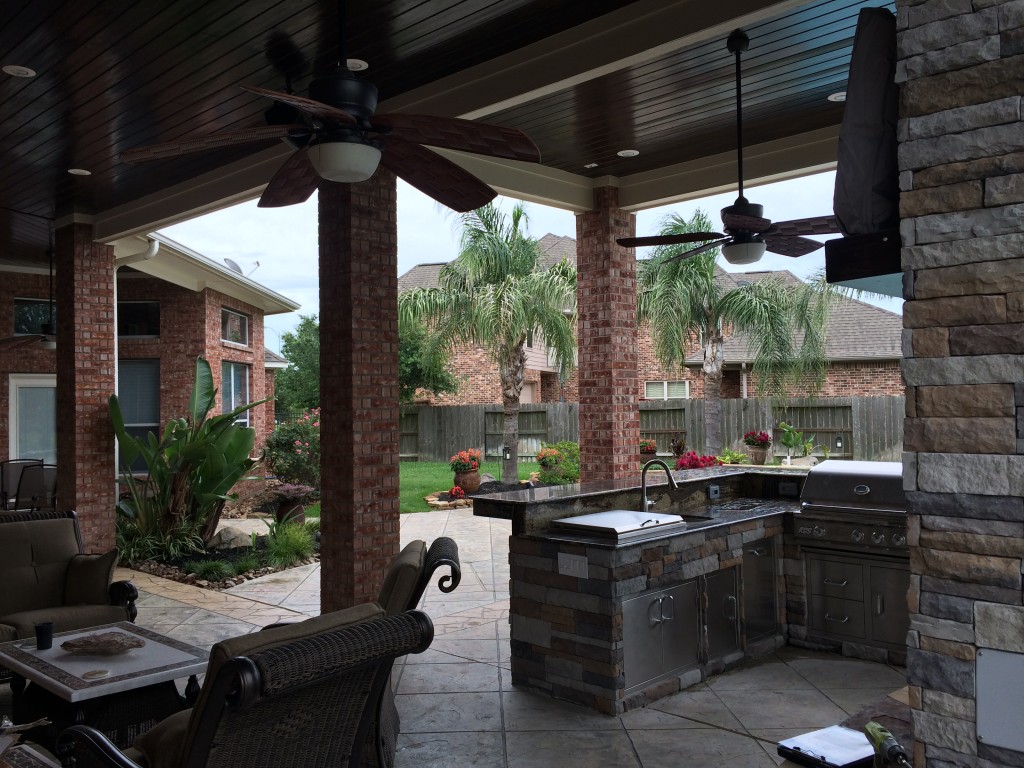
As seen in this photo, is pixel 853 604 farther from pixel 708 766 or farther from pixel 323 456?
pixel 323 456

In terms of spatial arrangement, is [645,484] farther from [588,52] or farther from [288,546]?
[288,546]

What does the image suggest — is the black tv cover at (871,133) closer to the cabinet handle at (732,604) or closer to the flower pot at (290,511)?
the cabinet handle at (732,604)

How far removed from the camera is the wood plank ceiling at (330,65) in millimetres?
4395

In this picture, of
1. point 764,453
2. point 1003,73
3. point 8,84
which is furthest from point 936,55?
point 764,453

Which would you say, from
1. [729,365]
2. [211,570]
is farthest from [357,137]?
[729,365]

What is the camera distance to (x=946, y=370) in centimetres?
159

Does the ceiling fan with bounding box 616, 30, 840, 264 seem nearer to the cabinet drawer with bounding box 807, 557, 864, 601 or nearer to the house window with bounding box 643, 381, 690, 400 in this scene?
the cabinet drawer with bounding box 807, 557, 864, 601

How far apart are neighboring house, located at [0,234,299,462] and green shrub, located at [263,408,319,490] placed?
1.21 m

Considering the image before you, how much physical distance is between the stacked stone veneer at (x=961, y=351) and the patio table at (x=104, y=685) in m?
3.10

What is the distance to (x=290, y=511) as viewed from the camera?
9836 millimetres

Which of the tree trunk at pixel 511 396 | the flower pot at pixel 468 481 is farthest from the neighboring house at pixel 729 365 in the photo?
the flower pot at pixel 468 481

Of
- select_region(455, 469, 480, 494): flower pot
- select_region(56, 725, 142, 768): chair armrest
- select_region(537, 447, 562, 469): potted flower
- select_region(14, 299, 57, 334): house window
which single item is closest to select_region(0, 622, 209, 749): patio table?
select_region(56, 725, 142, 768): chair armrest

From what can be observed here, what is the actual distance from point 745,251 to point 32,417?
1109 centimetres

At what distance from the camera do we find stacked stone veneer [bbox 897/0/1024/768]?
59.9 inches
